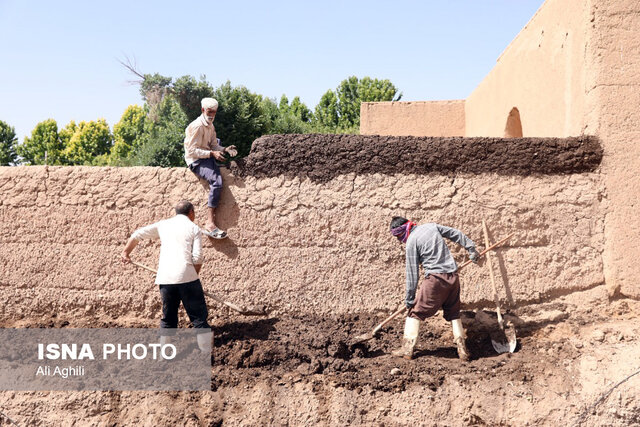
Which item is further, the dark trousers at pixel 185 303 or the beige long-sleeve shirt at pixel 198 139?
the beige long-sleeve shirt at pixel 198 139

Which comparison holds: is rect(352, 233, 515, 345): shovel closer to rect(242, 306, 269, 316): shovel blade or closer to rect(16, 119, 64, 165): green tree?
rect(242, 306, 269, 316): shovel blade

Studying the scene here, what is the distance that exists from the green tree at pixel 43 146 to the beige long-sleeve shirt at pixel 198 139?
24.6 meters

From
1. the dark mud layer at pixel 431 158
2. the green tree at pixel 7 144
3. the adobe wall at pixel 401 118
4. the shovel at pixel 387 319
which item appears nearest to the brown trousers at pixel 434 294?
the shovel at pixel 387 319

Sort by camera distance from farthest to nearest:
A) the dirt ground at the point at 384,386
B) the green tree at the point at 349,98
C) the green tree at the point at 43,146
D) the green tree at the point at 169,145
→ the green tree at the point at 43,146 < the green tree at the point at 349,98 < the green tree at the point at 169,145 < the dirt ground at the point at 384,386

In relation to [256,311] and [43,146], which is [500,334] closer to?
[256,311]

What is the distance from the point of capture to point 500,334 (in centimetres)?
466

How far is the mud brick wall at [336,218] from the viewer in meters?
4.82

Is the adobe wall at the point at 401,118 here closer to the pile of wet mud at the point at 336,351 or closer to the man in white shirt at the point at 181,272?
the pile of wet mud at the point at 336,351

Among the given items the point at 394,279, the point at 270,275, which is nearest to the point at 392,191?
the point at 394,279

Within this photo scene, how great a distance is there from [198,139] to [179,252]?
3.50ft

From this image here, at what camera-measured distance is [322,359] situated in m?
4.37

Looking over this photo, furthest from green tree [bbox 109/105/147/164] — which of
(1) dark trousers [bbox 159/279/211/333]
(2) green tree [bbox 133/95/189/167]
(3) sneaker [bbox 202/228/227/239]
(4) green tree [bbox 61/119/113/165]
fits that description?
(1) dark trousers [bbox 159/279/211/333]

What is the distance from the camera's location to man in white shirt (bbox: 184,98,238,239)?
15.4 ft

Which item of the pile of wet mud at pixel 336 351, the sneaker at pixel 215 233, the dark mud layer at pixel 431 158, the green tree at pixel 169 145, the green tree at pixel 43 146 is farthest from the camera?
the green tree at pixel 43 146
